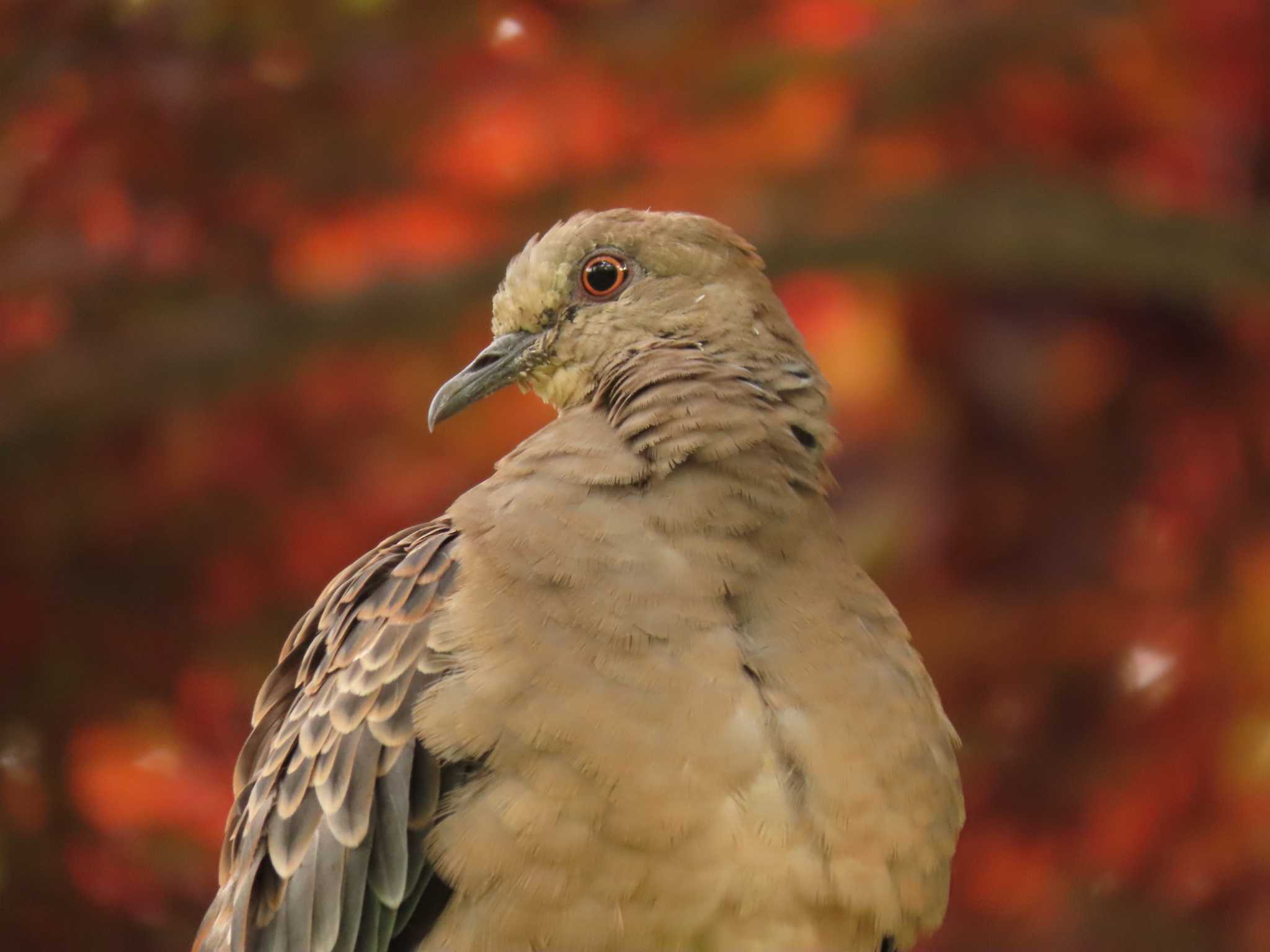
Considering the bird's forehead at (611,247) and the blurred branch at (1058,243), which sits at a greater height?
the blurred branch at (1058,243)

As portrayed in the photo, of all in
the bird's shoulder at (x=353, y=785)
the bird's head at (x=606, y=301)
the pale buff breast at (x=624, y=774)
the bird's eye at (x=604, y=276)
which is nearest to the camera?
the pale buff breast at (x=624, y=774)

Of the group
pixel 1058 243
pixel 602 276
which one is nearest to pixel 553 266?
pixel 602 276

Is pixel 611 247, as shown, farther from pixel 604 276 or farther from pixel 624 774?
pixel 624 774

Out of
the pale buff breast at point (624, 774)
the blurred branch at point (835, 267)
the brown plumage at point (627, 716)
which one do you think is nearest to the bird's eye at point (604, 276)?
the brown plumage at point (627, 716)

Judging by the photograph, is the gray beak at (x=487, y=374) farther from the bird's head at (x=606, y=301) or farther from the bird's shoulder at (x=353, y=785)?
the bird's shoulder at (x=353, y=785)

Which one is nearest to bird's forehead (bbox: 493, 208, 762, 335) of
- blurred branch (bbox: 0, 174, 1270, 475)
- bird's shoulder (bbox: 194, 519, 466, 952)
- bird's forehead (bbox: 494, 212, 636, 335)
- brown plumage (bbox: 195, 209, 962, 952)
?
bird's forehead (bbox: 494, 212, 636, 335)

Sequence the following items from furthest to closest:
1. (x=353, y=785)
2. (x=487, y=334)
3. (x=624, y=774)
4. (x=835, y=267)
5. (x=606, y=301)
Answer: (x=487, y=334) → (x=835, y=267) → (x=606, y=301) → (x=353, y=785) → (x=624, y=774)

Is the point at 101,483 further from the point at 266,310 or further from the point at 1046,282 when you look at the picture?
the point at 1046,282

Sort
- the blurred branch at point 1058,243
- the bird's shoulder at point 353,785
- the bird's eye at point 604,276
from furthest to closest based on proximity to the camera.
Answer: the blurred branch at point 1058,243, the bird's eye at point 604,276, the bird's shoulder at point 353,785

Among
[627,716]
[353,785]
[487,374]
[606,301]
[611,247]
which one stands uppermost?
[611,247]
